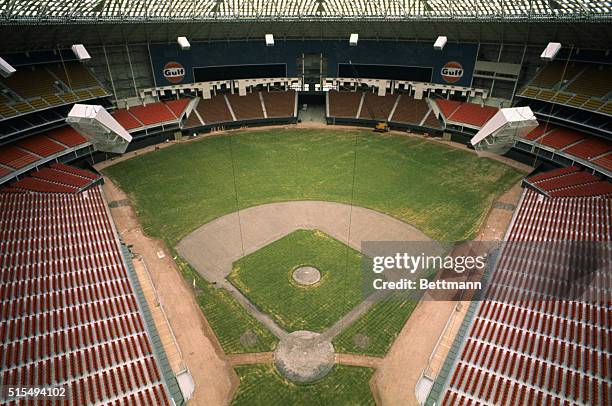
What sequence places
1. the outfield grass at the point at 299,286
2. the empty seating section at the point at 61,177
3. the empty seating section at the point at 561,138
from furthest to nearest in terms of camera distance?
the empty seating section at the point at 561,138 < the empty seating section at the point at 61,177 < the outfield grass at the point at 299,286

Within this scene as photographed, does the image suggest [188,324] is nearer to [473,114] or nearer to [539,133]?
[539,133]

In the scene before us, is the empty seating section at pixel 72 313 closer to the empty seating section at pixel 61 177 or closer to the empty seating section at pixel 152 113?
the empty seating section at pixel 61 177

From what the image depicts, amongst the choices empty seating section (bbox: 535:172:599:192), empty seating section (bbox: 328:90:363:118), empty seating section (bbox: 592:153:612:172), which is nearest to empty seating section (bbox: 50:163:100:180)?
empty seating section (bbox: 328:90:363:118)

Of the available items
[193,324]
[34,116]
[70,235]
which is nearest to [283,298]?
[193,324]

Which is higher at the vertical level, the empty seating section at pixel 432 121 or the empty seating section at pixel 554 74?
the empty seating section at pixel 554 74

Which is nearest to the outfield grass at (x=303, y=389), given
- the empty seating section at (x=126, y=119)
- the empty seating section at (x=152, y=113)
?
the empty seating section at (x=126, y=119)

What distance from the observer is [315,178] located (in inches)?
1693

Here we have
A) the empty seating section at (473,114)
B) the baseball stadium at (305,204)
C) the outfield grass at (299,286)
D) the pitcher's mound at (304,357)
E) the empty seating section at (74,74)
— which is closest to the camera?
the baseball stadium at (305,204)

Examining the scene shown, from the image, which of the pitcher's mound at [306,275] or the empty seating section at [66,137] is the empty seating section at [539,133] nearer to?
the pitcher's mound at [306,275]

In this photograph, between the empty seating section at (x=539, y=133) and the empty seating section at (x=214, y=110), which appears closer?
the empty seating section at (x=539, y=133)

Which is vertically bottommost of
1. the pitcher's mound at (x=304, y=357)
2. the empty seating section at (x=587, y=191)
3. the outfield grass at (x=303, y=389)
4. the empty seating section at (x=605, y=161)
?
the outfield grass at (x=303, y=389)

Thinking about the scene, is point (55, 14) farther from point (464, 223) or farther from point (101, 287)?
point (464, 223)

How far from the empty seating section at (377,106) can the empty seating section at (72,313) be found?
4158 cm

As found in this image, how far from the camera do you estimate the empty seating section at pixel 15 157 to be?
37.6 meters
